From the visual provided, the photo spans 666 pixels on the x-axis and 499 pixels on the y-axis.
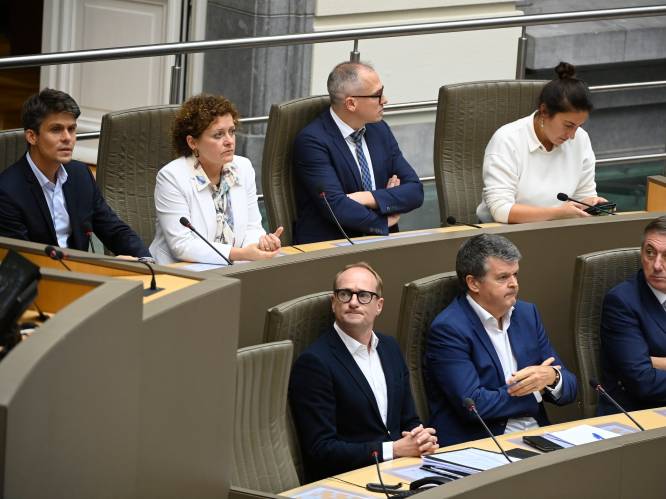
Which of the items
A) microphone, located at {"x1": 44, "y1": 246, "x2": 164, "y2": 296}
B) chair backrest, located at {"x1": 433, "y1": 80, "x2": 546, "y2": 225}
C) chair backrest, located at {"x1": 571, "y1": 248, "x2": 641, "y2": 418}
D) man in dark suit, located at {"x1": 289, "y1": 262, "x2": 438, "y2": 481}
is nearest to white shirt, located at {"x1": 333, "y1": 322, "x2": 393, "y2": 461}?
man in dark suit, located at {"x1": 289, "y1": 262, "x2": 438, "y2": 481}

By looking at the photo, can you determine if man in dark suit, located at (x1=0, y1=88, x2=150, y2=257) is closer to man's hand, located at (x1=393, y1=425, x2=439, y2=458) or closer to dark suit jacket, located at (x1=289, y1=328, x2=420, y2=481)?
dark suit jacket, located at (x1=289, y1=328, x2=420, y2=481)

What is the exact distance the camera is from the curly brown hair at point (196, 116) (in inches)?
165

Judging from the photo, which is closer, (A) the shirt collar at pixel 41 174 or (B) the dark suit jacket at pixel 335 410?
(B) the dark suit jacket at pixel 335 410

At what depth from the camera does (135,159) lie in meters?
4.52

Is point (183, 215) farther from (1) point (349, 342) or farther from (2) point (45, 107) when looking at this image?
(1) point (349, 342)

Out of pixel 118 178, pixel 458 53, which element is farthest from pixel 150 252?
pixel 458 53

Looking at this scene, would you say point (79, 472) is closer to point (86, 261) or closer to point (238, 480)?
point (86, 261)

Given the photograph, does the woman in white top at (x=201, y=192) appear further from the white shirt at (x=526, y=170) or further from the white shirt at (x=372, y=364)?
the white shirt at (x=526, y=170)

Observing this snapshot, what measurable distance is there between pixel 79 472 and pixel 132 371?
0.25 meters

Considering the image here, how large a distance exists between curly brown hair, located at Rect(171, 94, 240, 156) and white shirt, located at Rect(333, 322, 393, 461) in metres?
0.81

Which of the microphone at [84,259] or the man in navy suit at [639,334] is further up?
the microphone at [84,259]

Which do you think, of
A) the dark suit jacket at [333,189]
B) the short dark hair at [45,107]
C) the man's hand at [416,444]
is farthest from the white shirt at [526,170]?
the short dark hair at [45,107]

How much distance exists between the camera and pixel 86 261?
2.63 m

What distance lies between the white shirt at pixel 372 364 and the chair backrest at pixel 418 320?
0.21 meters
